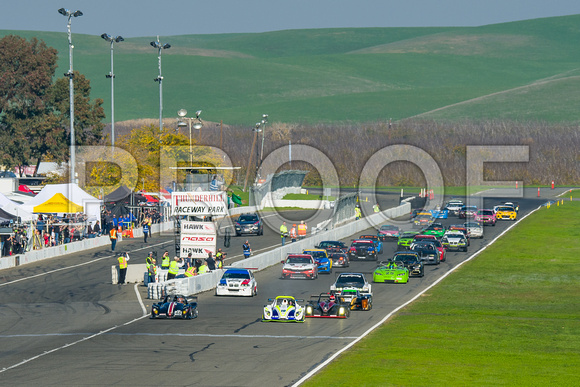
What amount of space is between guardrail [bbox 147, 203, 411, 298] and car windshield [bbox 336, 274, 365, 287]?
7.26m

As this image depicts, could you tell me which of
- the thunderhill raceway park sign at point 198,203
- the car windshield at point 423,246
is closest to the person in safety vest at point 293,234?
the car windshield at point 423,246

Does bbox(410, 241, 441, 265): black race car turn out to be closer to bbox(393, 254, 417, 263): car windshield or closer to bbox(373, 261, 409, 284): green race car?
bbox(393, 254, 417, 263): car windshield

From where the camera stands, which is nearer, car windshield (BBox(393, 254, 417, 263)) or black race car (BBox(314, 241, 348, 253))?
car windshield (BBox(393, 254, 417, 263))

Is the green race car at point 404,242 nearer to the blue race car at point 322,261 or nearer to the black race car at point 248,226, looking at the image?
the blue race car at point 322,261

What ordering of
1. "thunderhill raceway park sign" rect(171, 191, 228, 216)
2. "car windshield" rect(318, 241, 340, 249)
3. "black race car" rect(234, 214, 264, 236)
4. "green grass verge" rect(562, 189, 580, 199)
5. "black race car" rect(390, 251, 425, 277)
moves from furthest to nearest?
"green grass verge" rect(562, 189, 580, 199) → "black race car" rect(234, 214, 264, 236) → "car windshield" rect(318, 241, 340, 249) → "black race car" rect(390, 251, 425, 277) → "thunderhill raceway park sign" rect(171, 191, 228, 216)

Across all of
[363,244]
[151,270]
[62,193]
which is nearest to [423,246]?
[363,244]

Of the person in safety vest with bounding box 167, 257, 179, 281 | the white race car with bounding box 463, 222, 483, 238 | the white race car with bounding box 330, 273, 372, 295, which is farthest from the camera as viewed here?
the white race car with bounding box 463, 222, 483, 238

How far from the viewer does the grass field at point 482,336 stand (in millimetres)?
24047

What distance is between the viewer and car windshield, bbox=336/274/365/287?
38.6 m

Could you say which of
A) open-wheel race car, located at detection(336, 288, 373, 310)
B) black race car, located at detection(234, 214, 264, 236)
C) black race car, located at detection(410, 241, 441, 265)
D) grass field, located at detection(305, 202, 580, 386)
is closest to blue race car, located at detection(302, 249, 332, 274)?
black race car, located at detection(410, 241, 441, 265)

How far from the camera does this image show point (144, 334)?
30.0 m

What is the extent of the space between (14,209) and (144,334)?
27992 millimetres

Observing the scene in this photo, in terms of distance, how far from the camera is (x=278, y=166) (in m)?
140

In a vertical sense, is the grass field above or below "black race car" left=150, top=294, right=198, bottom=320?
Answer: below
